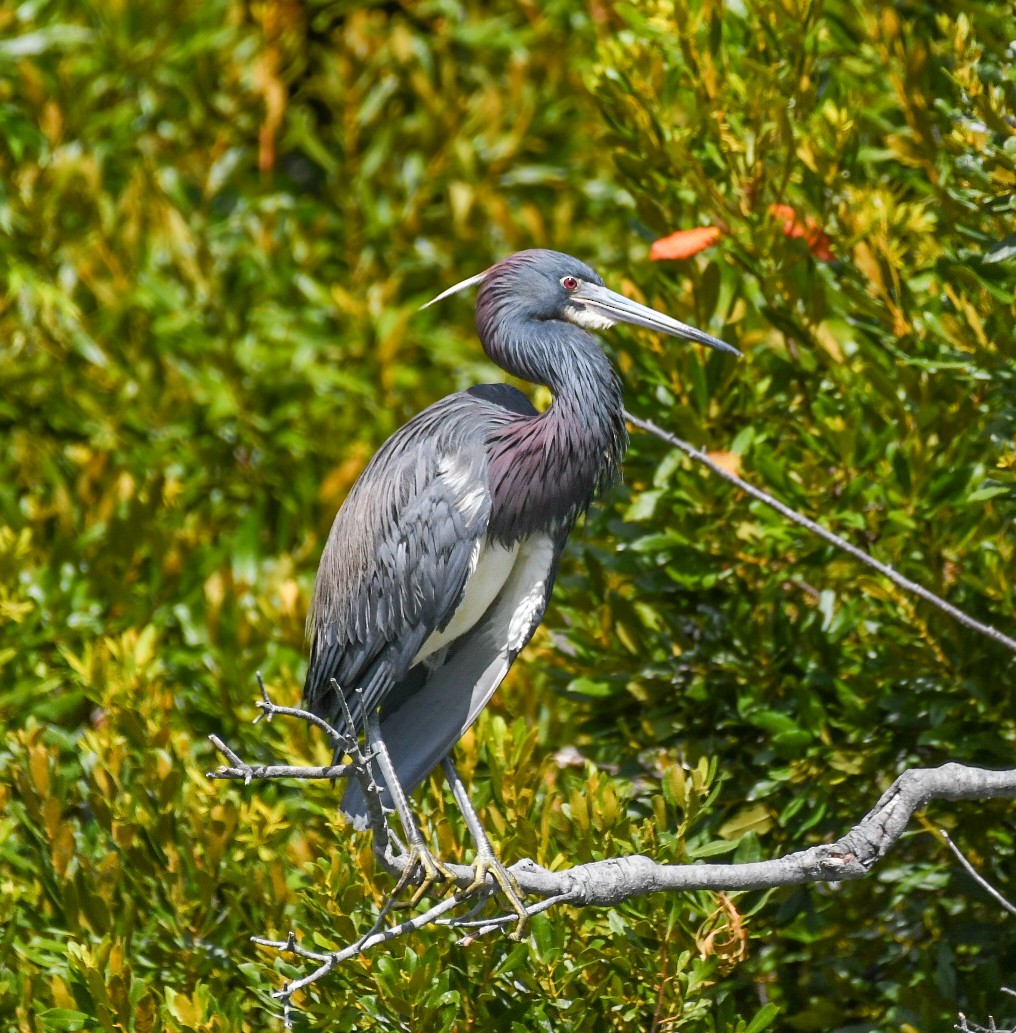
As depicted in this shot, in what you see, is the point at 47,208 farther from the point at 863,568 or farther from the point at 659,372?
the point at 863,568

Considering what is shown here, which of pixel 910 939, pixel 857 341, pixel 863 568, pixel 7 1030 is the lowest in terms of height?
pixel 910 939

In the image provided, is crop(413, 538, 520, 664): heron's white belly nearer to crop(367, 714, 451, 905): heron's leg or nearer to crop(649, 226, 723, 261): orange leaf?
crop(367, 714, 451, 905): heron's leg

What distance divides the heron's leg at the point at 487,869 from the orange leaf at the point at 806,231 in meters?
1.53

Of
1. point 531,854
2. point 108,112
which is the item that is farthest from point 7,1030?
point 108,112

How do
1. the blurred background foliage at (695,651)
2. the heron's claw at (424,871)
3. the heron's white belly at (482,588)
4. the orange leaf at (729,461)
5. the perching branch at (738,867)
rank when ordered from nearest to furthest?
the perching branch at (738,867) → the heron's claw at (424,871) → the blurred background foliage at (695,651) → the heron's white belly at (482,588) → the orange leaf at (729,461)

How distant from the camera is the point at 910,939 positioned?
3633 mm

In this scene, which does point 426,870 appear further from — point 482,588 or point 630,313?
point 630,313

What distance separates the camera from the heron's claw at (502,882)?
9.41 feet

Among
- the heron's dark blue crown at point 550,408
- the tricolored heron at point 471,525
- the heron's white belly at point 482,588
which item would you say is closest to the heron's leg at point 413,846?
the tricolored heron at point 471,525

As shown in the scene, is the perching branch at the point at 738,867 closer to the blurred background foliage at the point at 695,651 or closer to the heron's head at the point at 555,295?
the blurred background foliage at the point at 695,651

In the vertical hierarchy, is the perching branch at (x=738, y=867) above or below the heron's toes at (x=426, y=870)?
above

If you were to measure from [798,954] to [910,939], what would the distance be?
0.27 metres

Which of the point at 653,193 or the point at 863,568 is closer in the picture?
the point at 863,568

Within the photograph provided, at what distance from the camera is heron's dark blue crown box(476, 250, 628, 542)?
3.22 meters
